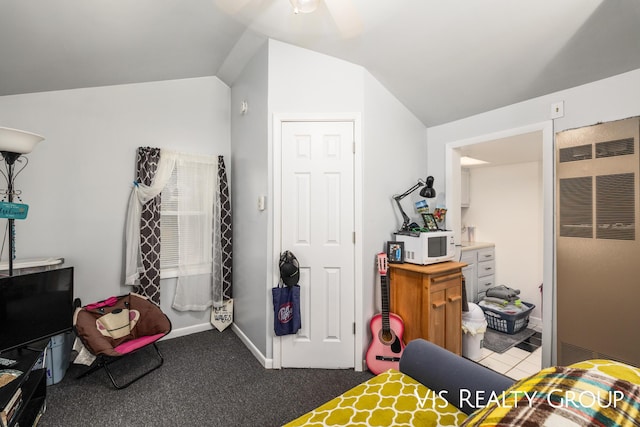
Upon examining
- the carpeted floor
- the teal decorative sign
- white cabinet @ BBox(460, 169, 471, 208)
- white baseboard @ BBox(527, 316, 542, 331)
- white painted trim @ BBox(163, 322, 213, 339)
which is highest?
white cabinet @ BBox(460, 169, 471, 208)

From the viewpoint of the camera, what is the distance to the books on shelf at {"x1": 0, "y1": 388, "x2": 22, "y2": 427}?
1.29 m

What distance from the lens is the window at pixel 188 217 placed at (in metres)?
2.83

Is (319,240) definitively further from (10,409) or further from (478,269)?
(478,269)

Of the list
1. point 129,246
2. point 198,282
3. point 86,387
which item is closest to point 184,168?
point 129,246

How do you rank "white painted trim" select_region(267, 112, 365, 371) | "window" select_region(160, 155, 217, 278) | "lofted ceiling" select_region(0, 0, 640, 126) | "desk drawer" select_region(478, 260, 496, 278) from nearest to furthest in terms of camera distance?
"lofted ceiling" select_region(0, 0, 640, 126)
"white painted trim" select_region(267, 112, 365, 371)
"window" select_region(160, 155, 217, 278)
"desk drawer" select_region(478, 260, 496, 278)

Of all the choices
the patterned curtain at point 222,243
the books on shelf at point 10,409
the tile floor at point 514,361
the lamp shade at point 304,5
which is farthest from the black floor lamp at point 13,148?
the tile floor at point 514,361

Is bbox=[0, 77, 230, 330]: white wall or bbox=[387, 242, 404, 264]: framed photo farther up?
bbox=[0, 77, 230, 330]: white wall

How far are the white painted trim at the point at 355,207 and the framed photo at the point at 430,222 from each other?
69 cm

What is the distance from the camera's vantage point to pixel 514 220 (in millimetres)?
3701

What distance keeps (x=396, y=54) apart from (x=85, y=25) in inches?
84.4

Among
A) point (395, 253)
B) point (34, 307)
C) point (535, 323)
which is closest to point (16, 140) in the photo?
point (34, 307)

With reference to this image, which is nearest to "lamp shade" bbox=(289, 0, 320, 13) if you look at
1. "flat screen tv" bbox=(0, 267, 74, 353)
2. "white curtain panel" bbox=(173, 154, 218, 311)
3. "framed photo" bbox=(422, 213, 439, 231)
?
"framed photo" bbox=(422, 213, 439, 231)

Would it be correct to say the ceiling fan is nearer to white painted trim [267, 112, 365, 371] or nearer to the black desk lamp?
white painted trim [267, 112, 365, 371]

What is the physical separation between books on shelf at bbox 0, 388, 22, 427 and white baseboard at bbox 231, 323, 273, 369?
145 cm
